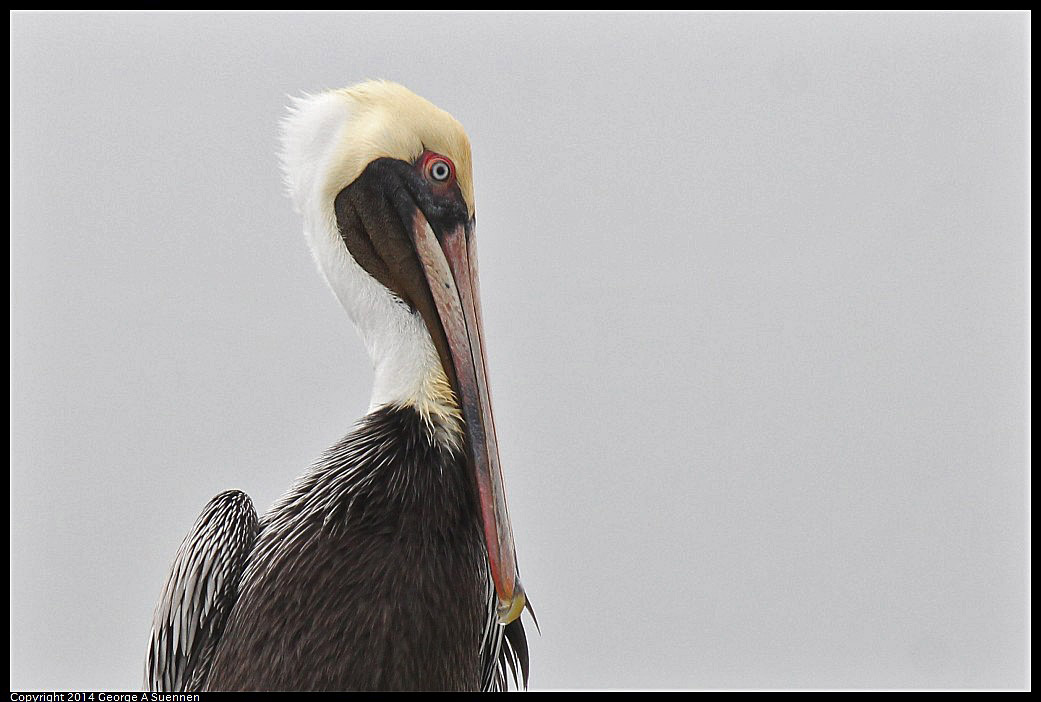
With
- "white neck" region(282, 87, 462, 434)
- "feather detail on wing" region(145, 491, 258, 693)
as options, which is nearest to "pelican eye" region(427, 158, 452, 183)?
"white neck" region(282, 87, 462, 434)

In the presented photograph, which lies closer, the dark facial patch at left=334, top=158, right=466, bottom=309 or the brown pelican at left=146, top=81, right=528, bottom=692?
the brown pelican at left=146, top=81, right=528, bottom=692

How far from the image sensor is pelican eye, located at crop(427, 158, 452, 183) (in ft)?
6.03

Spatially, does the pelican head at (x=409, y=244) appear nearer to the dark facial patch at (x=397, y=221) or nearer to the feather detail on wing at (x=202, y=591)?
the dark facial patch at (x=397, y=221)

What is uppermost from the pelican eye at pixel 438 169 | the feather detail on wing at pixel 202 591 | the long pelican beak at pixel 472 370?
the pelican eye at pixel 438 169

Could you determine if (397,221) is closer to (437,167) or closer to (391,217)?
(391,217)

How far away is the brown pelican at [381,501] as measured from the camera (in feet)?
5.62

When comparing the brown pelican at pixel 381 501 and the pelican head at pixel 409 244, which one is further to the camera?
the pelican head at pixel 409 244

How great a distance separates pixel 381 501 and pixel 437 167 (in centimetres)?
68

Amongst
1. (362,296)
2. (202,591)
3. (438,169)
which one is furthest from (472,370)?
(202,591)

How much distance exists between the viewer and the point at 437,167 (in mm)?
1840

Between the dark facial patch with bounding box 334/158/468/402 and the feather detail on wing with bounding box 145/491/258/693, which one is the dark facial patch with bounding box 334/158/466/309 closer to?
the dark facial patch with bounding box 334/158/468/402

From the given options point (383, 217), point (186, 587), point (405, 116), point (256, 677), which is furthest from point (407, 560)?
point (405, 116)

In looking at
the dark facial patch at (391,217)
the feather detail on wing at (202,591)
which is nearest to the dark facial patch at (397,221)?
the dark facial patch at (391,217)
